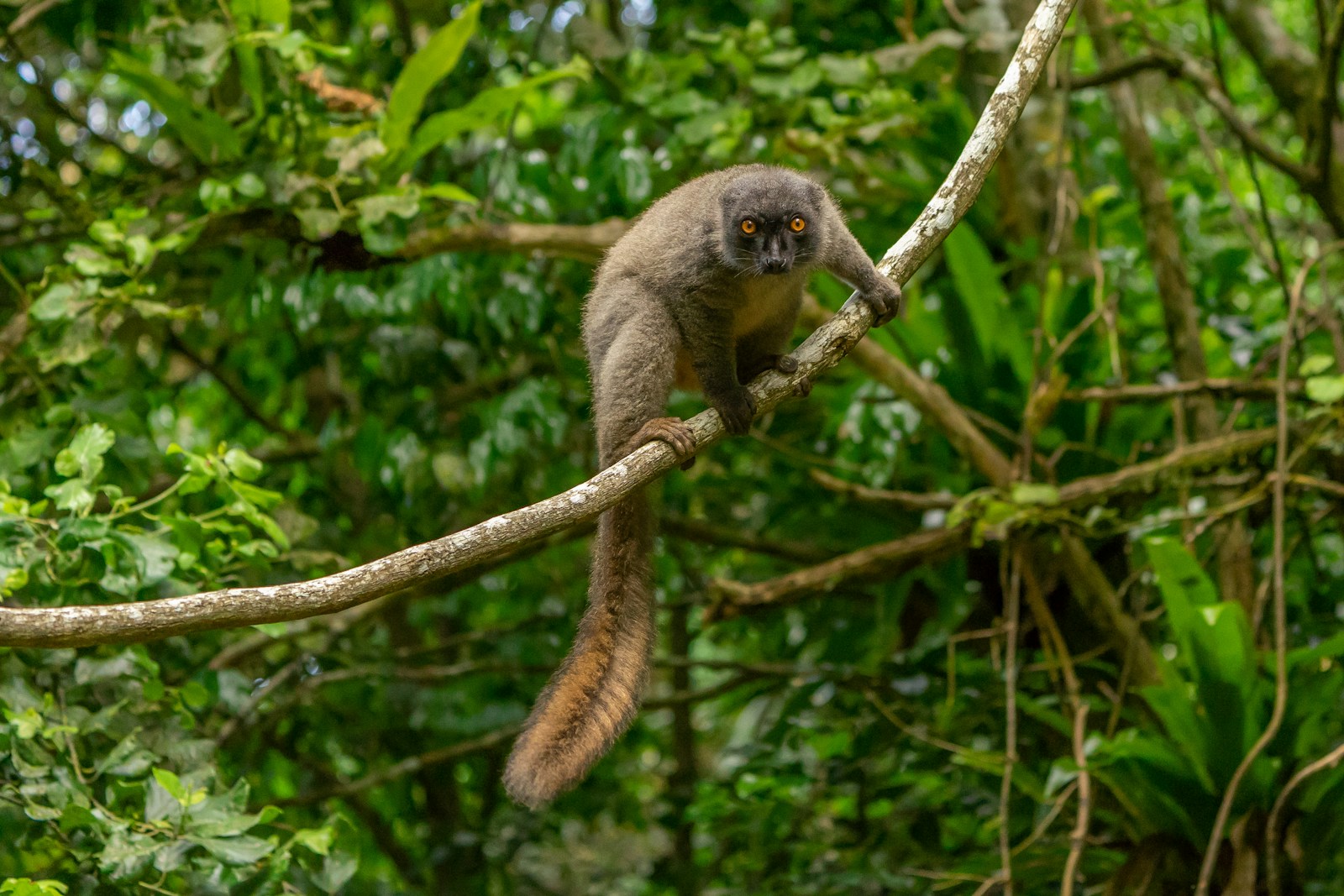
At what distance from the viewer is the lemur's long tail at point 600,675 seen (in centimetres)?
249

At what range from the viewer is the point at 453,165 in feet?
17.7

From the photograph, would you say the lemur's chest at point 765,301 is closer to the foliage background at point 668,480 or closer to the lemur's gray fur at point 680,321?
the lemur's gray fur at point 680,321

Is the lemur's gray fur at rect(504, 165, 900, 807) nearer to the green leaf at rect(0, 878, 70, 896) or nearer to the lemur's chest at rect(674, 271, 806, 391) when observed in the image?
the lemur's chest at rect(674, 271, 806, 391)

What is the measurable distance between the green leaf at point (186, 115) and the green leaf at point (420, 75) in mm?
512

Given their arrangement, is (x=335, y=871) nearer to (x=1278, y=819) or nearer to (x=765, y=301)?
(x=765, y=301)

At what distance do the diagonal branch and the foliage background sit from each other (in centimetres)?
89

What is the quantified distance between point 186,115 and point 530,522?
7.79 feet

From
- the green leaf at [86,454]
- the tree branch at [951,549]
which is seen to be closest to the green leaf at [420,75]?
the green leaf at [86,454]

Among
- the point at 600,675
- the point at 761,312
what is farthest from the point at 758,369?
the point at 600,675

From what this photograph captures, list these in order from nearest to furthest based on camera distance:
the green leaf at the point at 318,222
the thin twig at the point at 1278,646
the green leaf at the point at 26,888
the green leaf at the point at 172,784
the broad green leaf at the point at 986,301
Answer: the green leaf at the point at 26,888 → the green leaf at the point at 172,784 → the thin twig at the point at 1278,646 → the green leaf at the point at 318,222 → the broad green leaf at the point at 986,301

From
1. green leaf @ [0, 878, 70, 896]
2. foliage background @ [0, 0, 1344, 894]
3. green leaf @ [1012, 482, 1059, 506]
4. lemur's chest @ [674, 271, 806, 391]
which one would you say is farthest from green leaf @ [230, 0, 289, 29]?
green leaf @ [1012, 482, 1059, 506]

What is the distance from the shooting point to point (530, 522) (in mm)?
2406

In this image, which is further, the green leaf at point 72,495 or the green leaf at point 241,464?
the green leaf at point 241,464

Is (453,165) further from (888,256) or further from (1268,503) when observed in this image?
(1268,503)
